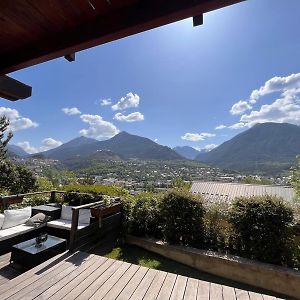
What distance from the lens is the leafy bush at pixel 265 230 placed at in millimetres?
4426

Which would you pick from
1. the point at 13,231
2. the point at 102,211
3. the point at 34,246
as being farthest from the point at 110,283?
the point at 13,231

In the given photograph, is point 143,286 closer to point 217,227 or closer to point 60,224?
point 217,227

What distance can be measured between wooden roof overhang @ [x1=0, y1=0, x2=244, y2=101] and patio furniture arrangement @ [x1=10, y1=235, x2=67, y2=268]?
3374 mm

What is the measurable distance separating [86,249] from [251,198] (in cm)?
357

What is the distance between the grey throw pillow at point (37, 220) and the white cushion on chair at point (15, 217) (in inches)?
6.4

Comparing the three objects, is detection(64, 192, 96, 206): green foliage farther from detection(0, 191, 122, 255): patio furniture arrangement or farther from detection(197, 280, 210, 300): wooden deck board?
detection(197, 280, 210, 300): wooden deck board

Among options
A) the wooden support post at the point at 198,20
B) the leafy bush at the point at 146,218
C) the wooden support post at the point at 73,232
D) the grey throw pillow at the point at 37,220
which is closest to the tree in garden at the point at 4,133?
the grey throw pillow at the point at 37,220

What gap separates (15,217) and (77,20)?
5.04 m

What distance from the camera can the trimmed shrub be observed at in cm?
522

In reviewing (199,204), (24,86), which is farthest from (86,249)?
(24,86)

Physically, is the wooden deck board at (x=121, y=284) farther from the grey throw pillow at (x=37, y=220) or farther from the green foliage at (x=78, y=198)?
the green foliage at (x=78, y=198)

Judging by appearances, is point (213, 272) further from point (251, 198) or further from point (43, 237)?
point (43, 237)

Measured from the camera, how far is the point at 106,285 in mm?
3297

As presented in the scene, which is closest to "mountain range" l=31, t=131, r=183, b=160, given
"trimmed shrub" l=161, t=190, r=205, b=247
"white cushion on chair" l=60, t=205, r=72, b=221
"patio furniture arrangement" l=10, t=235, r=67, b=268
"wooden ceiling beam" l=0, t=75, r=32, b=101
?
"white cushion on chair" l=60, t=205, r=72, b=221
